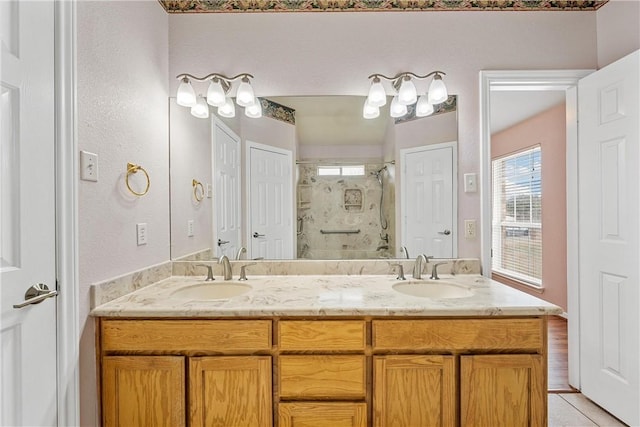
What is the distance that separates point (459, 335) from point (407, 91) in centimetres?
135

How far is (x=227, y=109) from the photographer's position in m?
1.91

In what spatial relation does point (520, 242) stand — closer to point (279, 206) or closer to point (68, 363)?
Result: point (279, 206)

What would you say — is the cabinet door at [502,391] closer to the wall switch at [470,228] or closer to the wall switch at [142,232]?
the wall switch at [470,228]

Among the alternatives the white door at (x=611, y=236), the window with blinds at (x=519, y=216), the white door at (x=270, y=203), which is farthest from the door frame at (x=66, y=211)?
the window with blinds at (x=519, y=216)

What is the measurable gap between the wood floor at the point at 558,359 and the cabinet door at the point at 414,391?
1.35 meters

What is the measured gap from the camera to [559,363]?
2.40 m

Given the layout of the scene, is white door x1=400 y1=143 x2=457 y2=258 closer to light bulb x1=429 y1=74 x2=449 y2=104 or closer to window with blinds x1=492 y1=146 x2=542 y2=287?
→ light bulb x1=429 y1=74 x2=449 y2=104

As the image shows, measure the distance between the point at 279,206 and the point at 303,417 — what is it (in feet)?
3.67

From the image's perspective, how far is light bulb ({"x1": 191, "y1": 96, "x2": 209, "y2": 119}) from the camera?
190 centimetres

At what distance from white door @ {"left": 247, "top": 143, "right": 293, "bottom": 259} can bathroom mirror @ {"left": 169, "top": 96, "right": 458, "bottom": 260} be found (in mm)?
44

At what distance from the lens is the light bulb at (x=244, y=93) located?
1.84 meters

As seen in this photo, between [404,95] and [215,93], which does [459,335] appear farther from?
[215,93]

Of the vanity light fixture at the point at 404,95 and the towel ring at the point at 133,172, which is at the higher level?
the vanity light fixture at the point at 404,95

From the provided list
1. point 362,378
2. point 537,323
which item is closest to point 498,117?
point 537,323
